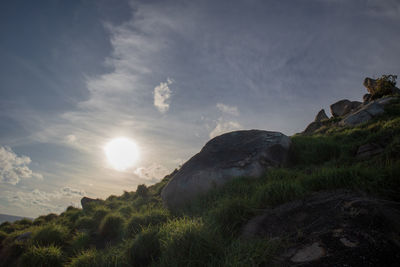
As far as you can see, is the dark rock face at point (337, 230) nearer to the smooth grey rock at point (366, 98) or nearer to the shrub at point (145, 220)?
the shrub at point (145, 220)

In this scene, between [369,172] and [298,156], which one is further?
[298,156]

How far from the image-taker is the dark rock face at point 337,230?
8.07ft

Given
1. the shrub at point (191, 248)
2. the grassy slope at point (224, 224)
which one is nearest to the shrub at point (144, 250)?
the grassy slope at point (224, 224)

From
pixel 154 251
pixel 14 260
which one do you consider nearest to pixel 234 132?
pixel 154 251

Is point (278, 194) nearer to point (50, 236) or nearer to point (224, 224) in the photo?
point (224, 224)

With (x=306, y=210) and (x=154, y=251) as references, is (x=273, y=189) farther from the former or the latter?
(x=154, y=251)

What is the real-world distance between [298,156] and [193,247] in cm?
632

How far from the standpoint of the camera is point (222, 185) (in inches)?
267

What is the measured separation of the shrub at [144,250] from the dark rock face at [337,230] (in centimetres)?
178

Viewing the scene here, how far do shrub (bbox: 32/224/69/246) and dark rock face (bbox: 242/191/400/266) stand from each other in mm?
7006

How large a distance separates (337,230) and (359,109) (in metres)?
13.7

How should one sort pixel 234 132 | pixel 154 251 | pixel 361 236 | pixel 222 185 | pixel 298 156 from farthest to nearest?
pixel 234 132 < pixel 298 156 < pixel 222 185 < pixel 154 251 < pixel 361 236

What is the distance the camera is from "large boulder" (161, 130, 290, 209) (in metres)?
7.14

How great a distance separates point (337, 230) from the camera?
2.89m
